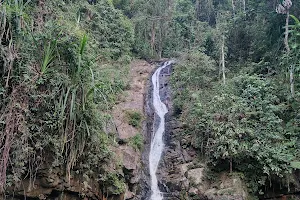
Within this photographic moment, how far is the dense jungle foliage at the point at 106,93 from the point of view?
18.3ft

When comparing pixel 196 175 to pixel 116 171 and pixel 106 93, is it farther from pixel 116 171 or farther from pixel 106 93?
pixel 106 93

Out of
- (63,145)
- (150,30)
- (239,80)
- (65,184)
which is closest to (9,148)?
(63,145)

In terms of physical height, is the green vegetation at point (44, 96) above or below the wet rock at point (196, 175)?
above

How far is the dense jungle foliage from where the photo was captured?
5566mm

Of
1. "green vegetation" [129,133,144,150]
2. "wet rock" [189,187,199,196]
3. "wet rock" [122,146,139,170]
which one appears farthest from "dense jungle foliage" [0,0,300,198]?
"green vegetation" [129,133,144,150]

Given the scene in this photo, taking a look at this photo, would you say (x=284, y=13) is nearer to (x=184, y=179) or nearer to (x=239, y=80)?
(x=239, y=80)

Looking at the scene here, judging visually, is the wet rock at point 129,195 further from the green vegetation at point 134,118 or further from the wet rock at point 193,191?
the green vegetation at point 134,118

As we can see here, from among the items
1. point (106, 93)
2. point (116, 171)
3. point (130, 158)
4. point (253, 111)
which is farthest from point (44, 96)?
point (253, 111)

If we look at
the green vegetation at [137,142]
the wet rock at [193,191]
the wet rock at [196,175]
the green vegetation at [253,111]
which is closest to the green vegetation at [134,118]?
the green vegetation at [137,142]

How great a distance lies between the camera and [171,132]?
14.1 m

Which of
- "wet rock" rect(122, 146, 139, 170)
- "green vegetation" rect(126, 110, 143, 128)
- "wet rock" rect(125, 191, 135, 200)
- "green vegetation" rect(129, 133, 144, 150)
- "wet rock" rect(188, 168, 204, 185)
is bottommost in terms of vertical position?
"wet rock" rect(125, 191, 135, 200)

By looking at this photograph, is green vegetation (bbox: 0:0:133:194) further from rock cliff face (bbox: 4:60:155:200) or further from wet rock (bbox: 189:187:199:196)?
wet rock (bbox: 189:187:199:196)

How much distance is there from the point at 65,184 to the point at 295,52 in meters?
9.20

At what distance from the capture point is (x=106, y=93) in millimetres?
7871
